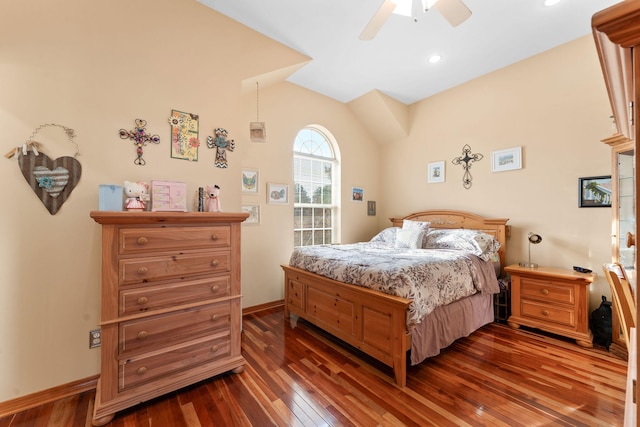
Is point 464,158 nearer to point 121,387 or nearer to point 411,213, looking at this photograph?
point 411,213

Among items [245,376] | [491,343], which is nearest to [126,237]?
[245,376]

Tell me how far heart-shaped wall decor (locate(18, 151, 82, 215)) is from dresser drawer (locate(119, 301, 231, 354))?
0.94 meters

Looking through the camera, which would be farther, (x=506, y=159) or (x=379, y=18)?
(x=506, y=159)

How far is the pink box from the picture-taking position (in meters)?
1.94

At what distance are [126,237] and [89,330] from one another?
82 cm

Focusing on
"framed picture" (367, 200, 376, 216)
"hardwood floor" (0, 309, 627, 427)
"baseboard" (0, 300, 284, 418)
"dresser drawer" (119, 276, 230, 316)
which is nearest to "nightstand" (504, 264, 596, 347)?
"hardwood floor" (0, 309, 627, 427)

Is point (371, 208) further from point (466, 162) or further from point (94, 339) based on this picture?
point (94, 339)

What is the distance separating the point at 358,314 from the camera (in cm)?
221

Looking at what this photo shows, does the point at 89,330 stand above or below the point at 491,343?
above

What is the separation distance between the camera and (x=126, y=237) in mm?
1623

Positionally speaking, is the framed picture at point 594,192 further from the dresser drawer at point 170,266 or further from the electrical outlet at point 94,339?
the electrical outlet at point 94,339

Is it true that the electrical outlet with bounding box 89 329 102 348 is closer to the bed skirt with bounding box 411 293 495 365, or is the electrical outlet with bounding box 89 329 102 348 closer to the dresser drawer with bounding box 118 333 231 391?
the dresser drawer with bounding box 118 333 231 391

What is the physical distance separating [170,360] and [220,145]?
5.53 feet

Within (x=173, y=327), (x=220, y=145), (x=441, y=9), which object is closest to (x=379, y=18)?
(x=441, y=9)
